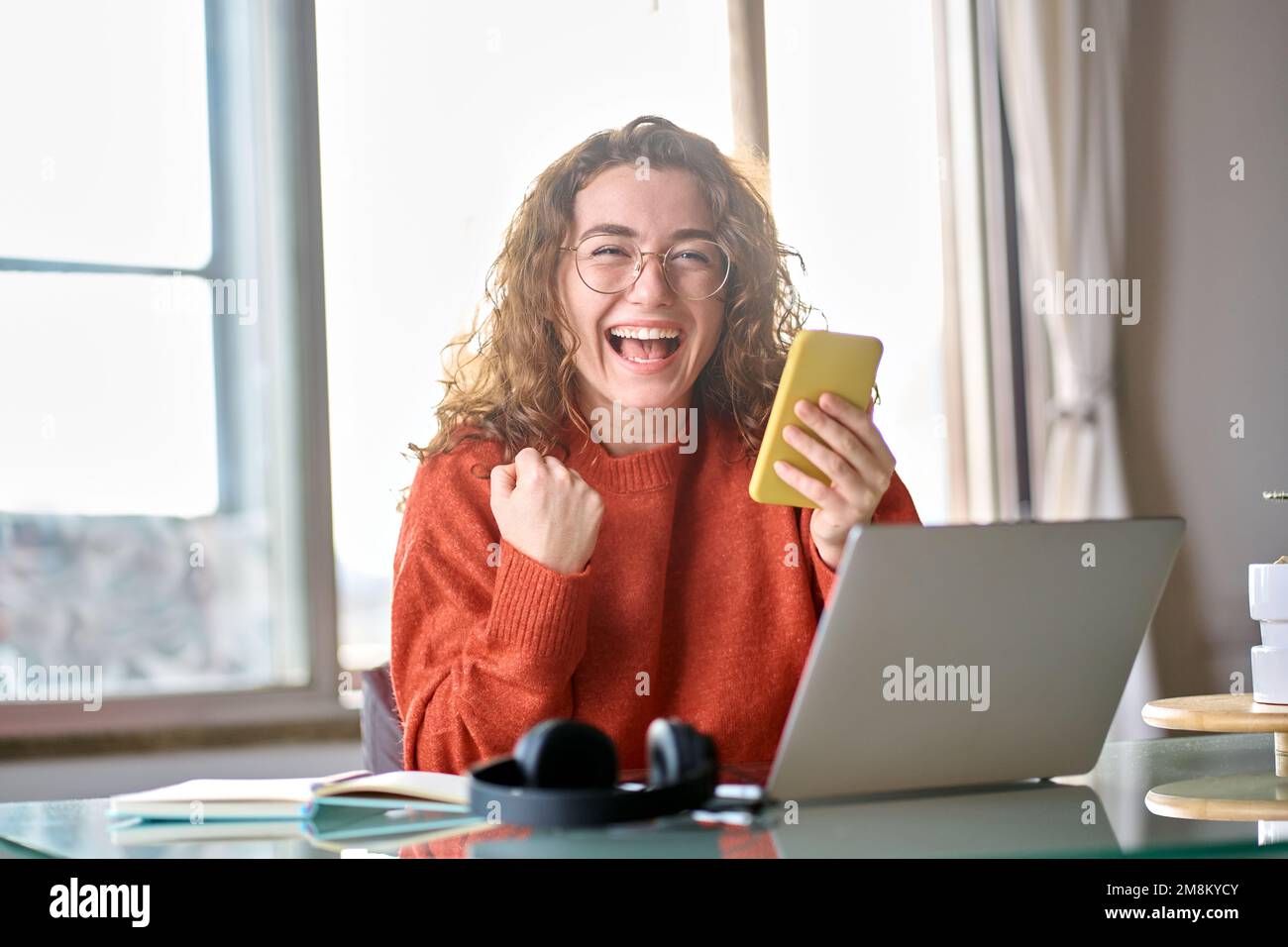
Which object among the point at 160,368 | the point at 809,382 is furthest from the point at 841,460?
the point at 160,368

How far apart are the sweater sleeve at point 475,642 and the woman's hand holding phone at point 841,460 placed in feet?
0.98

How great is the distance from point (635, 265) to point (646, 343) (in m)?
0.11

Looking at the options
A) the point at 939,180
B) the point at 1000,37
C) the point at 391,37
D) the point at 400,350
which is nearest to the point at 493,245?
the point at 400,350

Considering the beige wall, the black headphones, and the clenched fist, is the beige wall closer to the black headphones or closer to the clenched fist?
the clenched fist

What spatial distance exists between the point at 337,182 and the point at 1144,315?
86.2 inches

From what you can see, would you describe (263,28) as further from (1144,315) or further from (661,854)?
(661,854)

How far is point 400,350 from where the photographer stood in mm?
3158

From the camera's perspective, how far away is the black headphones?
814mm

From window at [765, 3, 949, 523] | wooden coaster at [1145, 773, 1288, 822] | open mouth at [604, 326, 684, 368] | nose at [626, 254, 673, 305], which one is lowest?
wooden coaster at [1145, 773, 1288, 822]

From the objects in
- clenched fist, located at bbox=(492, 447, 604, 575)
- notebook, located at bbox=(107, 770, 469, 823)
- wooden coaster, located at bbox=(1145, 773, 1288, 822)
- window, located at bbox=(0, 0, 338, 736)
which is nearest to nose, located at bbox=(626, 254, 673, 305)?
clenched fist, located at bbox=(492, 447, 604, 575)

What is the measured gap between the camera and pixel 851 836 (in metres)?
0.92

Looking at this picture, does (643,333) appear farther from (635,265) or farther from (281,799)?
(281,799)

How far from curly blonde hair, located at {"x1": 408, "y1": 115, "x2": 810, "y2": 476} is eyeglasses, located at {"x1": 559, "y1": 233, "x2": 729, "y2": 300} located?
0.18 feet

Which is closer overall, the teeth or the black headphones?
the black headphones
